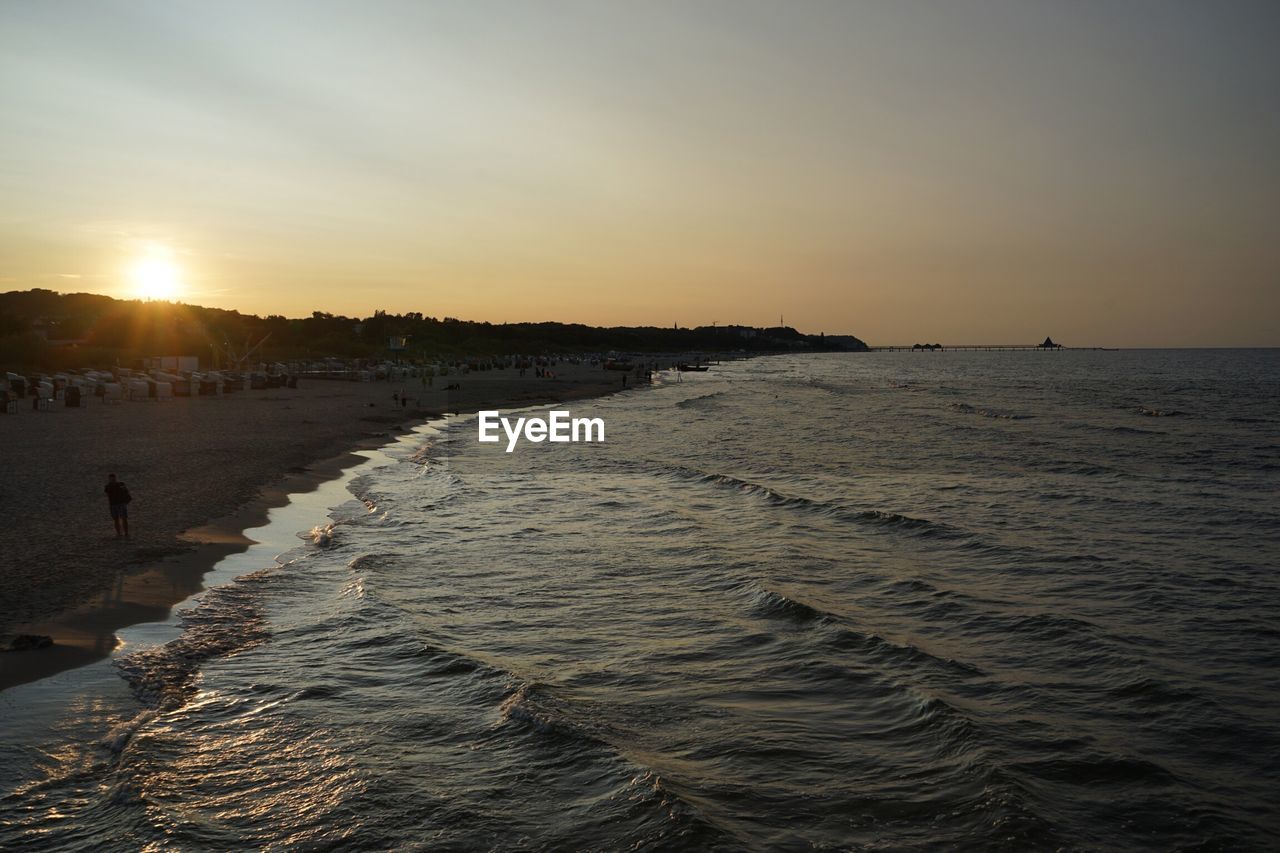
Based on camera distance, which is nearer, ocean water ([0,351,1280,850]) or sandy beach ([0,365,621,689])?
ocean water ([0,351,1280,850])

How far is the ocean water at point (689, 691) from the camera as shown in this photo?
8047 mm

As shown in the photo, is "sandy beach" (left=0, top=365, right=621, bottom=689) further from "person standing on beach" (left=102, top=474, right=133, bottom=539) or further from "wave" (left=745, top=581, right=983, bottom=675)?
"wave" (left=745, top=581, right=983, bottom=675)

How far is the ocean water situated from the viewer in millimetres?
8047

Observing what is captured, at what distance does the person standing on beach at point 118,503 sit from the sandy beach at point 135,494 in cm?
28

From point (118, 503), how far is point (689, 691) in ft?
42.4

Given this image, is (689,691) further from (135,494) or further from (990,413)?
(990,413)

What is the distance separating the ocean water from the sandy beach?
1051 mm

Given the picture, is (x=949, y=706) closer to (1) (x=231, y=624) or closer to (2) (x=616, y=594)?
(2) (x=616, y=594)

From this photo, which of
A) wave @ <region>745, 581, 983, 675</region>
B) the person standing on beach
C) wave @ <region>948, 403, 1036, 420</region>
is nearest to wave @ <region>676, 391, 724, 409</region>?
wave @ <region>948, 403, 1036, 420</region>

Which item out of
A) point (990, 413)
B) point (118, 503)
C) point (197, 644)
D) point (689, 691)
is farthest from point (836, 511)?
point (990, 413)

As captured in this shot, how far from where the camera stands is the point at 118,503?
17.0 m

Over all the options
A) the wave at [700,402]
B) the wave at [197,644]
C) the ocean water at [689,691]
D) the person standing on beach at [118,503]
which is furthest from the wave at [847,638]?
the wave at [700,402]

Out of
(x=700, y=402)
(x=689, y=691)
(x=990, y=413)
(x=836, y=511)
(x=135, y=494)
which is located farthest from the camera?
(x=700, y=402)

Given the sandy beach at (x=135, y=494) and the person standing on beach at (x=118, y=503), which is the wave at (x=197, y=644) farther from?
the person standing on beach at (x=118, y=503)
